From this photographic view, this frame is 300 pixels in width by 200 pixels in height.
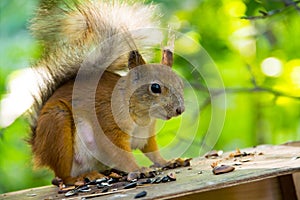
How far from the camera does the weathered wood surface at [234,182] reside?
86 cm

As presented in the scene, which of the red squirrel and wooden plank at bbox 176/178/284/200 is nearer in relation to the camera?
wooden plank at bbox 176/178/284/200

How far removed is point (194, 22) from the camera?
1.93m

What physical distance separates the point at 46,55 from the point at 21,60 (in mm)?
574

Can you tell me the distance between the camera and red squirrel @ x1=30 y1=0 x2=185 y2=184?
1.20m

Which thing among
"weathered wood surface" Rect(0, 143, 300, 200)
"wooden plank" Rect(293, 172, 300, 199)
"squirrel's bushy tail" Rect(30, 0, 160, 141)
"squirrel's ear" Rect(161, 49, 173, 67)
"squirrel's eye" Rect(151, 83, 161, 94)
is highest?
"squirrel's bushy tail" Rect(30, 0, 160, 141)

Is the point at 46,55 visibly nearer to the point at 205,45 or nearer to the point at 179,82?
the point at 179,82

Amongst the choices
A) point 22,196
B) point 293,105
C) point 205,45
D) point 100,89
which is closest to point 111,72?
point 100,89

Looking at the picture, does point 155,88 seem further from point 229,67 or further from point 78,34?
point 229,67

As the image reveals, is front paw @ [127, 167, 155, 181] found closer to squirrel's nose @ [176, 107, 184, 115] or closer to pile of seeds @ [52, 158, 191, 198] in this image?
pile of seeds @ [52, 158, 191, 198]

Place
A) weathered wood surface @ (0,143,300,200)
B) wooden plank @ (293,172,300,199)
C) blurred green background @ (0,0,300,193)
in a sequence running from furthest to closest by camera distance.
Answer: blurred green background @ (0,0,300,193)
wooden plank @ (293,172,300,199)
weathered wood surface @ (0,143,300,200)

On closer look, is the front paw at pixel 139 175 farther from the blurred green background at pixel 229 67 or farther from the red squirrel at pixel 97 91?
the blurred green background at pixel 229 67

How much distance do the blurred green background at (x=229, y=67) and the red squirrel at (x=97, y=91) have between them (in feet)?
1.29

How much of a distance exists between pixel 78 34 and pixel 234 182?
1.90 ft

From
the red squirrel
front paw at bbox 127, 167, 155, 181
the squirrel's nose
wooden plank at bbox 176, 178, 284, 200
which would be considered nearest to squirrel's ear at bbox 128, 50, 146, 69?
the red squirrel
